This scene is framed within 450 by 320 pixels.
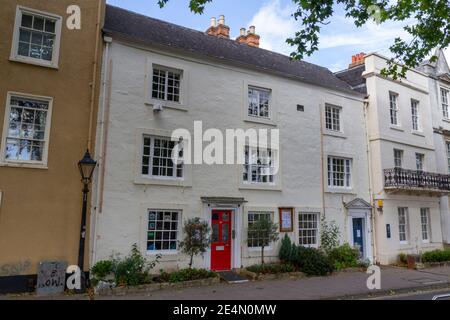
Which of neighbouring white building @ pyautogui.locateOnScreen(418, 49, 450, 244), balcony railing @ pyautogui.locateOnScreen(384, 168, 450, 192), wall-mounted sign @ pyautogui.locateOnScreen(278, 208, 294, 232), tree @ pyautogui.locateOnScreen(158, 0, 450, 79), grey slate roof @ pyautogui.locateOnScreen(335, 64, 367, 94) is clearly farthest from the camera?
neighbouring white building @ pyautogui.locateOnScreen(418, 49, 450, 244)

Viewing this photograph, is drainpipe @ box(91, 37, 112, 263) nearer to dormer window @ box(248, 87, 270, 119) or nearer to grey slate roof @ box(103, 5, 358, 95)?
grey slate roof @ box(103, 5, 358, 95)

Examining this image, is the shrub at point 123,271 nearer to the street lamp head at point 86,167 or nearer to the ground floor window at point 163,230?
the ground floor window at point 163,230

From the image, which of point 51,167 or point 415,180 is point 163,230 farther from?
point 415,180

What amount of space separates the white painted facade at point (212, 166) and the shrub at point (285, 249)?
34 centimetres

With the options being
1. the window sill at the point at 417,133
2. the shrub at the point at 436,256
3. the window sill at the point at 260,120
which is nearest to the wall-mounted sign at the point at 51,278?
the window sill at the point at 260,120

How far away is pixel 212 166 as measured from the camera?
557 inches

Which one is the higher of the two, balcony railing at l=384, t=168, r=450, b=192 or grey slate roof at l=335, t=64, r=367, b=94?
grey slate roof at l=335, t=64, r=367, b=94

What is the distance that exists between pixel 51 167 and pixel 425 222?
19644 mm

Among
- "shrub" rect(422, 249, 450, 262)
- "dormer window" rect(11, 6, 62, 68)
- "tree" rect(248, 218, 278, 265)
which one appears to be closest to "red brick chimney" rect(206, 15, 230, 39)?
"dormer window" rect(11, 6, 62, 68)

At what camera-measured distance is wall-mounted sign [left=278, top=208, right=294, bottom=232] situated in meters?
15.4

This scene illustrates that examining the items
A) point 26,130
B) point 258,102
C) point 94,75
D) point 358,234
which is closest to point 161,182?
point 94,75

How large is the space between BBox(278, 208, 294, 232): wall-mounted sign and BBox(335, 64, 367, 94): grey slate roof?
9044 mm

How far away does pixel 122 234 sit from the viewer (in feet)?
39.2

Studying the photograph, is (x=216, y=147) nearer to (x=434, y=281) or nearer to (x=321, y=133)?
(x=321, y=133)
